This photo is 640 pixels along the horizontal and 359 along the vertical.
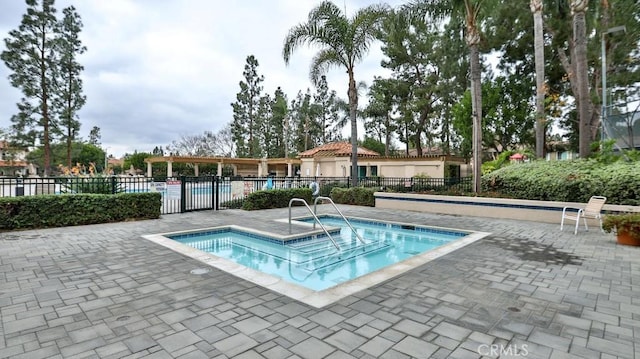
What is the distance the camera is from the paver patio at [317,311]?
2309 mm

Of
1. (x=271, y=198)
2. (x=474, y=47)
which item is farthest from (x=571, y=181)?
(x=271, y=198)

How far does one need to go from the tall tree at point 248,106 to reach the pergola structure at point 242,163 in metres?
2.66

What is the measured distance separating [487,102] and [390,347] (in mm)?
21296

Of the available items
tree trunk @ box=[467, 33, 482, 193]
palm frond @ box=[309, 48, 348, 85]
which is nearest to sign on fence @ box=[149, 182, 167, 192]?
palm frond @ box=[309, 48, 348, 85]

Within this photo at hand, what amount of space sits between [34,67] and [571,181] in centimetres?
2630

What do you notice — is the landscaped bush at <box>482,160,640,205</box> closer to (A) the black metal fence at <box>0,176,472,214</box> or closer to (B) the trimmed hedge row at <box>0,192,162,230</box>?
(A) the black metal fence at <box>0,176,472,214</box>

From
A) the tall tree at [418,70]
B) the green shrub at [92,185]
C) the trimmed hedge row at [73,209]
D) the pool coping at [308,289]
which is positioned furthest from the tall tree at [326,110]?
the pool coping at [308,289]

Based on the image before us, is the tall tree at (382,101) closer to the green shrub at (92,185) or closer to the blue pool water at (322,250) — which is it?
the blue pool water at (322,250)

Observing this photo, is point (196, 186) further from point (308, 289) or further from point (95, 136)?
point (95, 136)

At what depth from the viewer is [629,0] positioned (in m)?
13.2

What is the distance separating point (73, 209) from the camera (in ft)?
24.3

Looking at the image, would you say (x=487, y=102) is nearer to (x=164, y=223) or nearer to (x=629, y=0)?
(x=629, y=0)

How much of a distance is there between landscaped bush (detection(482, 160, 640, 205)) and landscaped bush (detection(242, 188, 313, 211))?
708 cm

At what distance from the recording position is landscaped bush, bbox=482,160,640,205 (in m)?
7.96
